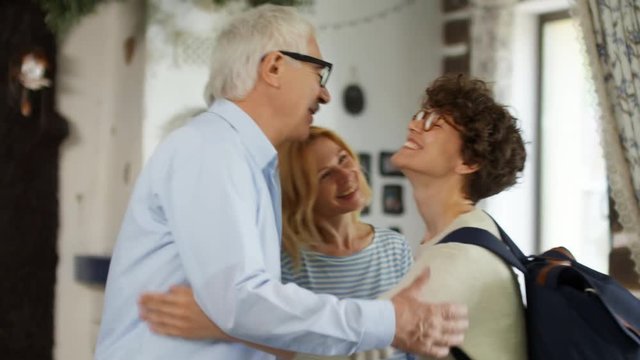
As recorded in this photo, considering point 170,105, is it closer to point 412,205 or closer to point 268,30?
point 412,205

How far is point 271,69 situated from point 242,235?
36 cm

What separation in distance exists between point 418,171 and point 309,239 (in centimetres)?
51

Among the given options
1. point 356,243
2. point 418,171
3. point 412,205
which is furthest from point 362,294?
point 412,205

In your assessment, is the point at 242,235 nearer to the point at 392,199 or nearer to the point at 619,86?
the point at 619,86

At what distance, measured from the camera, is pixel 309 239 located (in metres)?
1.94

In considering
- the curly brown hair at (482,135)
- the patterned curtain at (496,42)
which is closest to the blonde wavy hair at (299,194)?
the curly brown hair at (482,135)

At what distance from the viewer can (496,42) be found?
3551mm

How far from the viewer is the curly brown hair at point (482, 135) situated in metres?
1.48

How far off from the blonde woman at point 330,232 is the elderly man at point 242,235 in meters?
0.45

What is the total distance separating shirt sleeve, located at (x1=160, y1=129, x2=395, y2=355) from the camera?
1.17 meters

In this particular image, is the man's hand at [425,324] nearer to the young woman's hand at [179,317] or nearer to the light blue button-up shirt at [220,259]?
the light blue button-up shirt at [220,259]

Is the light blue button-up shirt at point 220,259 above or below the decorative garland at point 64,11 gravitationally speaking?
below

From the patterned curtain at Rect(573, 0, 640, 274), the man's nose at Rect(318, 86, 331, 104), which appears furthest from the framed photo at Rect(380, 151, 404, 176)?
the man's nose at Rect(318, 86, 331, 104)

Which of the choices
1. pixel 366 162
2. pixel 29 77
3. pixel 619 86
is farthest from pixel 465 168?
pixel 366 162
